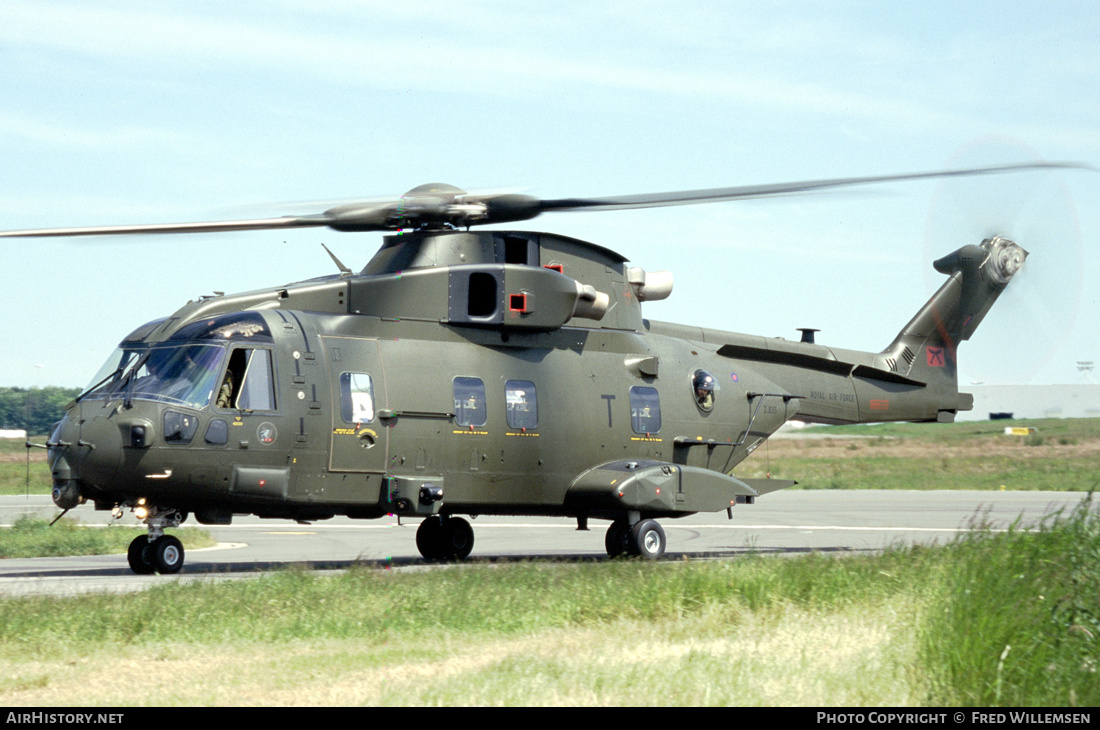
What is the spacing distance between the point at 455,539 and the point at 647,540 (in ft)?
10.2

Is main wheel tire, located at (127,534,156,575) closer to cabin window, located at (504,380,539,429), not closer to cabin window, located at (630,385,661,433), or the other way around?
cabin window, located at (504,380,539,429)

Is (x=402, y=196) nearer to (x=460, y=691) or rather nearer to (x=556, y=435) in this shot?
(x=556, y=435)

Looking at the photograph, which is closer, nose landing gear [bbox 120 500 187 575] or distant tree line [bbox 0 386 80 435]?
nose landing gear [bbox 120 500 187 575]

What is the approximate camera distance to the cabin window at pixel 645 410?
61.4 feet

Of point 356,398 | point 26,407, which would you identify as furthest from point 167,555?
point 26,407

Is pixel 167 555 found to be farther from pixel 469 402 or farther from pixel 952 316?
pixel 952 316

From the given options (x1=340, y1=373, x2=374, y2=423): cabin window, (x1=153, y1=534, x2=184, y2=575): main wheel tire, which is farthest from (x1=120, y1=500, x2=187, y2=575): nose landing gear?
(x1=340, y1=373, x2=374, y2=423): cabin window

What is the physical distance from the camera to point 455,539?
62.5 feet

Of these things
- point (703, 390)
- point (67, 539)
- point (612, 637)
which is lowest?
point (67, 539)

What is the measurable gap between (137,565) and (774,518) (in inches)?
751

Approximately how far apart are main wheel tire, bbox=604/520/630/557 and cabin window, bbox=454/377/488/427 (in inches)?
113

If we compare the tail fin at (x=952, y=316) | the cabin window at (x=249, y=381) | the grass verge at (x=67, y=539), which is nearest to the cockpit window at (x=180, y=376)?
the cabin window at (x=249, y=381)

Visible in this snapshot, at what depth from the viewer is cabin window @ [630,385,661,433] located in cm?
1870
